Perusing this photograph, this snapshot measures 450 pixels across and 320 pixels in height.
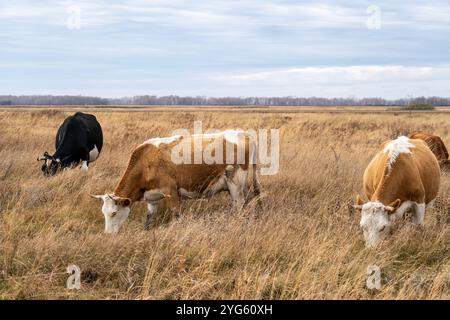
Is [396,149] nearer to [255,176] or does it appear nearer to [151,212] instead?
[255,176]

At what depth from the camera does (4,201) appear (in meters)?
8.84

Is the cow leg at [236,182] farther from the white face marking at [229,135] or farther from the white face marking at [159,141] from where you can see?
the white face marking at [159,141]

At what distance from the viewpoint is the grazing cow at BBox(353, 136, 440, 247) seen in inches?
267

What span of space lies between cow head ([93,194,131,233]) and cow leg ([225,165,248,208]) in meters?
1.88

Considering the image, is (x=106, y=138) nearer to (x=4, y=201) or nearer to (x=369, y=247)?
(x=4, y=201)

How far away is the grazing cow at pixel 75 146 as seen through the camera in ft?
39.7

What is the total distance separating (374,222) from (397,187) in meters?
0.94

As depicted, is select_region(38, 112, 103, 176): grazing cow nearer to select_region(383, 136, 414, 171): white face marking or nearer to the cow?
the cow

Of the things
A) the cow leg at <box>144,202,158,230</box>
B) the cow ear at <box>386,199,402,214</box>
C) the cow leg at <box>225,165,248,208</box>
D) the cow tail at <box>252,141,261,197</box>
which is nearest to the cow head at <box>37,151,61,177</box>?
the cow leg at <box>144,202,158,230</box>

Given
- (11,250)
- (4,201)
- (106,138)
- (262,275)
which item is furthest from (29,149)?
(262,275)

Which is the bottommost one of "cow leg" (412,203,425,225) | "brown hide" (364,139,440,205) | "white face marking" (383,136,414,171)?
"cow leg" (412,203,425,225)

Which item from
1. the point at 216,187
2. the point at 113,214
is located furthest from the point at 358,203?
the point at 113,214

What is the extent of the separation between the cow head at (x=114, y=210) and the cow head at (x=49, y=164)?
4.34 m
